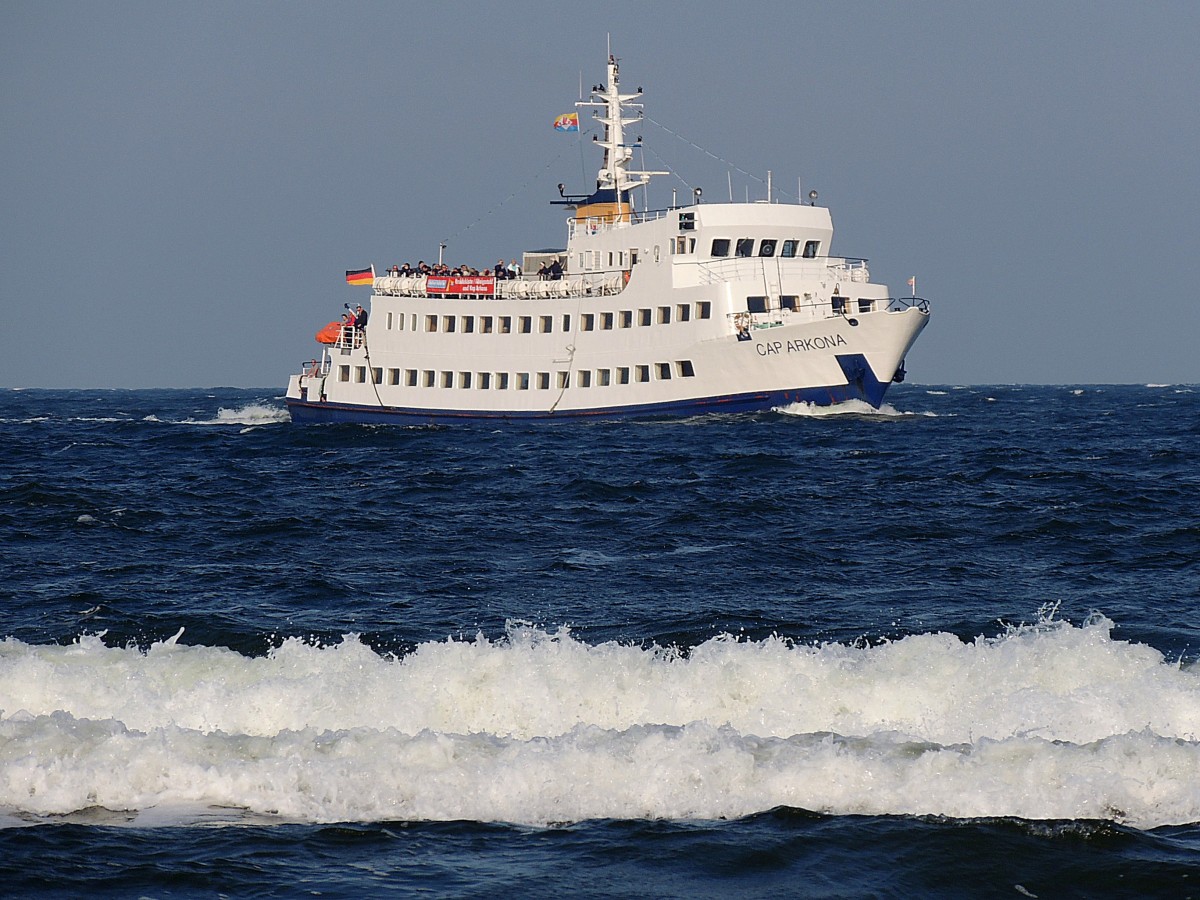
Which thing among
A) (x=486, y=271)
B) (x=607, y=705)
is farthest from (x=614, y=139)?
(x=607, y=705)

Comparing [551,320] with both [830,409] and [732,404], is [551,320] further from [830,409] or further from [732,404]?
[830,409]

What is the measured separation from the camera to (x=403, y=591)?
1683 cm

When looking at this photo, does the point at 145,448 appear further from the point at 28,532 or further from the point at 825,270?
the point at 825,270

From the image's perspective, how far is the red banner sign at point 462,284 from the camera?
53156 mm

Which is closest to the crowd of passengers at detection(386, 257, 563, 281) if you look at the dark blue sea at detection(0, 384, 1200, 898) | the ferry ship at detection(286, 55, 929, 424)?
the ferry ship at detection(286, 55, 929, 424)

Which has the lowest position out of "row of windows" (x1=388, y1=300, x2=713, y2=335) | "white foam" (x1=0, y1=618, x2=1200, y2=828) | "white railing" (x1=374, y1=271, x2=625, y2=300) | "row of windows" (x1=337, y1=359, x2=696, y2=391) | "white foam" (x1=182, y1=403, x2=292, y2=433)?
"white foam" (x1=0, y1=618, x2=1200, y2=828)

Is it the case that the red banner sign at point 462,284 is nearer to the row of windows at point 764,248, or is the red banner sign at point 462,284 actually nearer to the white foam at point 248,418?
the row of windows at point 764,248

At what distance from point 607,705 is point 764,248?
39.9m

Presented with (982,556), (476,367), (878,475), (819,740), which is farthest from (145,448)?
(819,740)

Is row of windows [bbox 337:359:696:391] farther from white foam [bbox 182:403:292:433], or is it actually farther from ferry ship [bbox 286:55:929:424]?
white foam [bbox 182:403:292:433]

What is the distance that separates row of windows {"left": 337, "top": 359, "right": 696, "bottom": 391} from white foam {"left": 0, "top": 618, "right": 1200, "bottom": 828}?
35705 millimetres

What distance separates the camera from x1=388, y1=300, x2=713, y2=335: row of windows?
159ft

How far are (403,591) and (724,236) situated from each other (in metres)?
34.1

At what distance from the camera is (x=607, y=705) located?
1140 centimetres
